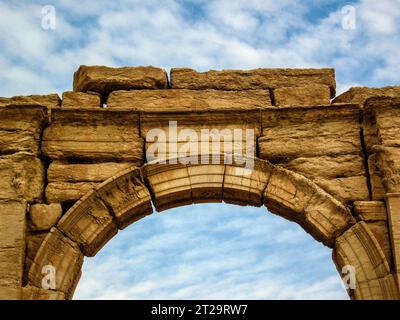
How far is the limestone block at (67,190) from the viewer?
7.72m

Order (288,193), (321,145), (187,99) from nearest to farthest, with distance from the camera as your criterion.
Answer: (288,193)
(321,145)
(187,99)

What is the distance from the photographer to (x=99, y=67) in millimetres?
8586

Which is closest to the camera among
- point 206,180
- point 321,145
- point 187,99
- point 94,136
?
point 206,180

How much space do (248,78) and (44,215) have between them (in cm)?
275

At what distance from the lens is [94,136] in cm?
809

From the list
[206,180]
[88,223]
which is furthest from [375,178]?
[88,223]

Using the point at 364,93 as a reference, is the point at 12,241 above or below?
below

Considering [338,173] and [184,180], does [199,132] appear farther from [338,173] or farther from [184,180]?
[338,173]

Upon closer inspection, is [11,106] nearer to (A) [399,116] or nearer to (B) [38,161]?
(B) [38,161]

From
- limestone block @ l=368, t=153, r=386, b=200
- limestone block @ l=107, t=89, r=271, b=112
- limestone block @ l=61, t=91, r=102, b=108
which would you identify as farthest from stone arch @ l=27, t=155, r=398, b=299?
limestone block @ l=61, t=91, r=102, b=108

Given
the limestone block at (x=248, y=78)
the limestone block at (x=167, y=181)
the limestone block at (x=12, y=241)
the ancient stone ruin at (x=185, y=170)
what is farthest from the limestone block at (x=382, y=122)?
the limestone block at (x=12, y=241)

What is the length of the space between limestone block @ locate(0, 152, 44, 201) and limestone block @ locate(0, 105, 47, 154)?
0.15 meters

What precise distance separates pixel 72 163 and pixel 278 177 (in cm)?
217
